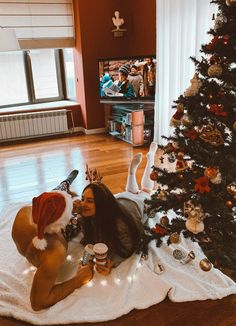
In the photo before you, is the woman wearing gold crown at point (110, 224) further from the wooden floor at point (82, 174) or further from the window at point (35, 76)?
the window at point (35, 76)

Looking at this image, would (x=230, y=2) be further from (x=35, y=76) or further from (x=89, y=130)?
(x=35, y=76)

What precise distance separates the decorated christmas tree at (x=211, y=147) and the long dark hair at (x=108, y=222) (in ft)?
0.97

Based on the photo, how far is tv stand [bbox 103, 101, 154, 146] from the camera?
461 cm

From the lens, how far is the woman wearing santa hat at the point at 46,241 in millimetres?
1653

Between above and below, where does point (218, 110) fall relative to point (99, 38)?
below

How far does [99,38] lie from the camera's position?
505cm

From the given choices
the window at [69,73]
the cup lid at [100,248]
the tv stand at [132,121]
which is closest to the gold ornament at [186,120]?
the cup lid at [100,248]

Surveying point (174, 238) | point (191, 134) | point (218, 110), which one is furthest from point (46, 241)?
point (218, 110)

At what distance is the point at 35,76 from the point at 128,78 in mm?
1794

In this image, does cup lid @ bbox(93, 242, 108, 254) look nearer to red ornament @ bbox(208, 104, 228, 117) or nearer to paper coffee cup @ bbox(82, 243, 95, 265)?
paper coffee cup @ bbox(82, 243, 95, 265)

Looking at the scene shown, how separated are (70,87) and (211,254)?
4.47m

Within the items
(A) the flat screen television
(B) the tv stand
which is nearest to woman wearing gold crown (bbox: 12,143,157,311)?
(B) the tv stand

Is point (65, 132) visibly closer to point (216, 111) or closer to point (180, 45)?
point (180, 45)

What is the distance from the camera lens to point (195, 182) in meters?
1.71
